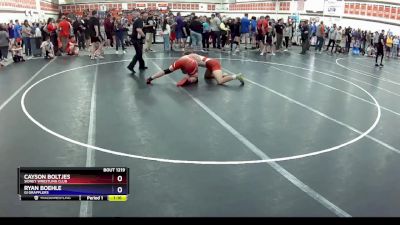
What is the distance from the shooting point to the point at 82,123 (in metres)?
8.42

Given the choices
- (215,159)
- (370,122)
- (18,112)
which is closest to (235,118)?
(215,159)

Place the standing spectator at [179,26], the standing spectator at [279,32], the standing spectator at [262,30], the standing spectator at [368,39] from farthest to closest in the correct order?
the standing spectator at [368,39]
the standing spectator at [279,32]
the standing spectator at [179,26]
the standing spectator at [262,30]

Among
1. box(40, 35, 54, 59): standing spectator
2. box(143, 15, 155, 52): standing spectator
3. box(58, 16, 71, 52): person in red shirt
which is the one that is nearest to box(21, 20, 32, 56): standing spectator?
box(40, 35, 54, 59): standing spectator

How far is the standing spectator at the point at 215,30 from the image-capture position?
2219 centimetres

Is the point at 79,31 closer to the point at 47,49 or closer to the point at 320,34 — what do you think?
the point at 47,49

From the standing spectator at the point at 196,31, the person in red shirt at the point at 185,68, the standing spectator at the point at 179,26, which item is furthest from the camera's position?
the standing spectator at the point at 179,26

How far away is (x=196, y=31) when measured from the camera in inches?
826

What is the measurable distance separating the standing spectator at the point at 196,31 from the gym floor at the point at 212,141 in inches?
294

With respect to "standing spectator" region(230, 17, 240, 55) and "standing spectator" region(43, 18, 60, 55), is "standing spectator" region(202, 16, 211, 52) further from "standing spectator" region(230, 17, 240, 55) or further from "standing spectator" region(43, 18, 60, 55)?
"standing spectator" region(43, 18, 60, 55)

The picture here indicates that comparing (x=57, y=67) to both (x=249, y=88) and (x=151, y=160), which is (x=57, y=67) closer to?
(x=249, y=88)

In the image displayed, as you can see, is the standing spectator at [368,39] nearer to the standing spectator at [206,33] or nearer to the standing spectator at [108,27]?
the standing spectator at [206,33]

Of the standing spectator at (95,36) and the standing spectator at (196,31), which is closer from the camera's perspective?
the standing spectator at (95,36)

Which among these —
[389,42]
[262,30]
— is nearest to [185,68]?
[262,30]
